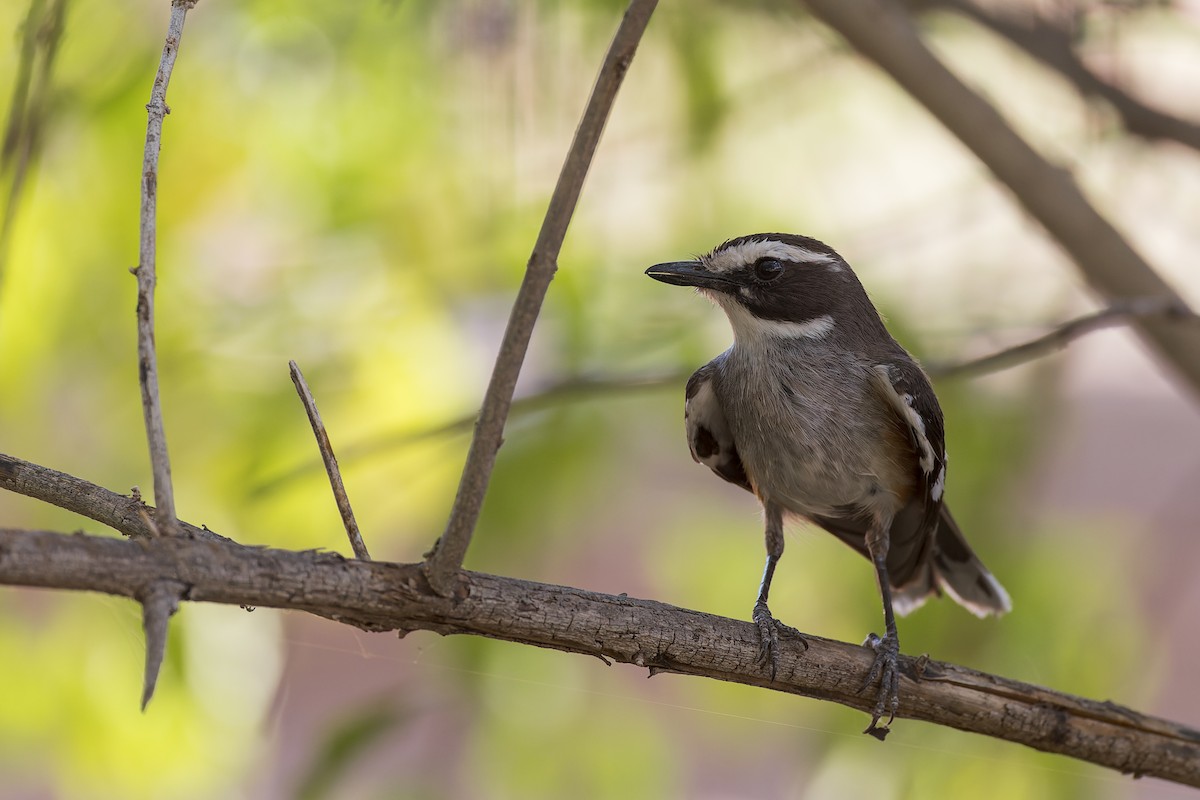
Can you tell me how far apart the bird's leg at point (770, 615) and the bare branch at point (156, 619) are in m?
1.36

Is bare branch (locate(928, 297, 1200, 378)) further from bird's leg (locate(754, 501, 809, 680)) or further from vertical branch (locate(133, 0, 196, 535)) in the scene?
vertical branch (locate(133, 0, 196, 535))

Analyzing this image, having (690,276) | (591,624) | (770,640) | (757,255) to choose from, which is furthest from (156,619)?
(757,255)

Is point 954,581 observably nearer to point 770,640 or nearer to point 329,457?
point 770,640

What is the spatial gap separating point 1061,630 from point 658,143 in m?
2.31

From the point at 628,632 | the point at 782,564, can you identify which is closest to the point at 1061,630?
the point at 782,564

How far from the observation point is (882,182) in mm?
4852

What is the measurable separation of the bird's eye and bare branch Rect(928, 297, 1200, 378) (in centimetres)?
60

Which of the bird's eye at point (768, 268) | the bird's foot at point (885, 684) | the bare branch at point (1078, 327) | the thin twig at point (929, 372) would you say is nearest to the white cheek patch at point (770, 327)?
the bird's eye at point (768, 268)

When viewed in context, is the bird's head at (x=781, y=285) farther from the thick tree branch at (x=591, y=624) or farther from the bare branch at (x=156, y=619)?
the bare branch at (x=156, y=619)

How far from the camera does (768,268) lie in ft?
12.4

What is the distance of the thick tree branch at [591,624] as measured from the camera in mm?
1708

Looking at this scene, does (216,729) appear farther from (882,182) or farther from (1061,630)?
(882,182)

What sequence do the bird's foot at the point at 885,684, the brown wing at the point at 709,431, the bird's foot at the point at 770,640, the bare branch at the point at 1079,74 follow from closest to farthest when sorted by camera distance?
the bird's foot at the point at 770,640
the bird's foot at the point at 885,684
the brown wing at the point at 709,431
the bare branch at the point at 1079,74

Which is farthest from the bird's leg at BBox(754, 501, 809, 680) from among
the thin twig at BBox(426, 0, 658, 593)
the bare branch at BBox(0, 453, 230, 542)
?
the bare branch at BBox(0, 453, 230, 542)
